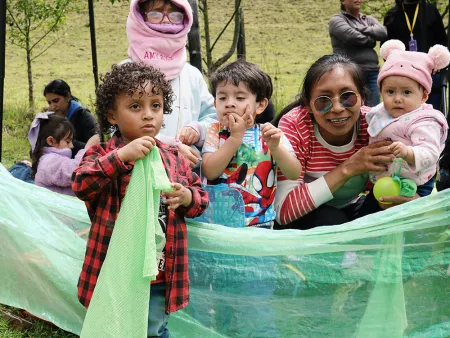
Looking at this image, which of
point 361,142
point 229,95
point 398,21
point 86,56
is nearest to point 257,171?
point 229,95

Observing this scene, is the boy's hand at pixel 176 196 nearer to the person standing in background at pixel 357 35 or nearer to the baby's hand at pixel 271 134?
the baby's hand at pixel 271 134

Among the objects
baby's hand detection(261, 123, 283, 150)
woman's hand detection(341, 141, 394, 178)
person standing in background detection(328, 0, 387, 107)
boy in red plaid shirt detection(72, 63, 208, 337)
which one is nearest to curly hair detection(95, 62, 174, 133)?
boy in red plaid shirt detection(72, 63, 208, 337)

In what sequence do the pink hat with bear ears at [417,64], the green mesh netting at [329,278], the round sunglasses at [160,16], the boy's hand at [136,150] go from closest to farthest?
the boy's hand at [136,150]
the green mesh netting at [329,278]
the pink hat with bear ears at [417,64]
the round sunglasses at [160,16]

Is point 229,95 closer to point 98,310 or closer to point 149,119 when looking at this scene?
point 149,119

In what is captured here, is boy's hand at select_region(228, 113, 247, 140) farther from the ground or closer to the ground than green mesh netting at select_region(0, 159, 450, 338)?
farther from the ground

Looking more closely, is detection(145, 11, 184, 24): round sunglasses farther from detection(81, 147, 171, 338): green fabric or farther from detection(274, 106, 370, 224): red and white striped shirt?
detection(81, 147, 171, 338): green fabric

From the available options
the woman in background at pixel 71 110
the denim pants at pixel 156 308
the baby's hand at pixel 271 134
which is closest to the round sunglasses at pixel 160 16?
the baby's hand at pixel 271 134

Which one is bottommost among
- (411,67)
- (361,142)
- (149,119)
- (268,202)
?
(268,202)

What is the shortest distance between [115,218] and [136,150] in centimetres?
27

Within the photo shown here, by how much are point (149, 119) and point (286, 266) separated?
0.71 metres

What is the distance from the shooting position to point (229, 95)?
99.8 inches

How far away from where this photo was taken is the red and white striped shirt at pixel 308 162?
2.62m

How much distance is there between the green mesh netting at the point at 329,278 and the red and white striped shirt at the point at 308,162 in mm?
329

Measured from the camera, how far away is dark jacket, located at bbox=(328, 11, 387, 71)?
5.73 metres
